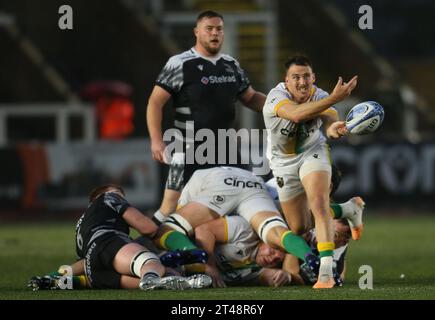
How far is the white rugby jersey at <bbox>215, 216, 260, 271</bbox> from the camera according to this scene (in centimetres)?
1099

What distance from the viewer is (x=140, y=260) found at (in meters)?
10.2

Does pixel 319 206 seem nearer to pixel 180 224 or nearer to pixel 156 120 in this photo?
pixel 180 224

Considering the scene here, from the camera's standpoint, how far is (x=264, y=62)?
26828 millimetres

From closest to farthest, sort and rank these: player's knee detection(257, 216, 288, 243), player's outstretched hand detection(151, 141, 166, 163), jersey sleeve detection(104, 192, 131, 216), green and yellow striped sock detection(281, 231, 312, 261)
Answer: green and yellow striped sock detection(281, 231, 312, 261) → jersey sleeve detection(104, 192, 131, 216) → player's knee detection(257, 216, 288, 243) → player's outstretched hand detection(151, 141, 166, 163)

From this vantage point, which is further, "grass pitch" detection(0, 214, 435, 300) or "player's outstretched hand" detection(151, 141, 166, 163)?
"player's outstretched hand" detection(151, 141, 166, 163)

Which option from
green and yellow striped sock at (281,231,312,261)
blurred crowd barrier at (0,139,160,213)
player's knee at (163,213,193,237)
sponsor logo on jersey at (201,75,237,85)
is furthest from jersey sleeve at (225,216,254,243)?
blurred crowd barrier at (0,139,160,213)

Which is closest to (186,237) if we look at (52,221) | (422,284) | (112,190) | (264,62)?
(112,190)

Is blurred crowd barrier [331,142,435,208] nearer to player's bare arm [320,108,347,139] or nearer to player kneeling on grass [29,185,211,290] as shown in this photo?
player's bare arm [320,108,347,139]

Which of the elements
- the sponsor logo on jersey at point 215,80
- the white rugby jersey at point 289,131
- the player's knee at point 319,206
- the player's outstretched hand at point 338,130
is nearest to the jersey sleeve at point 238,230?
the white rugby jersey at point 289,131

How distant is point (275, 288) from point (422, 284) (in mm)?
1216

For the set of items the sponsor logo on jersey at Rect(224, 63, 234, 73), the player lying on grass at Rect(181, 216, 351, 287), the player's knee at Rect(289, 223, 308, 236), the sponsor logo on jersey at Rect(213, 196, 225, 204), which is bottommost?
the player lying on grass at Rect(181, 216, 351, 287)

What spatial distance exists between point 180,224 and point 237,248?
502 mm

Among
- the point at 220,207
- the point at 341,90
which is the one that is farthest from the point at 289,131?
the point at 220,207
